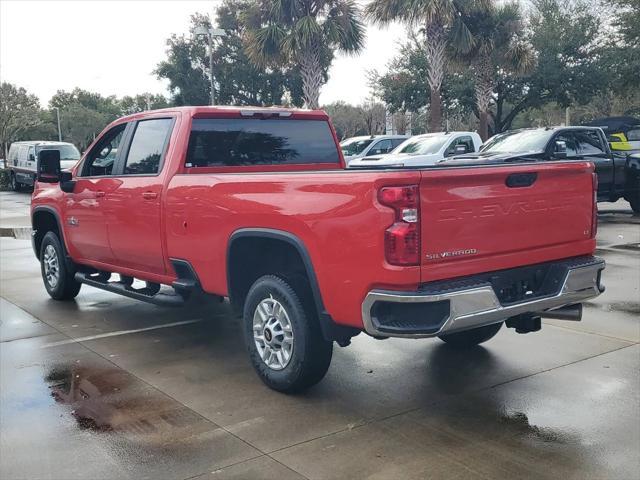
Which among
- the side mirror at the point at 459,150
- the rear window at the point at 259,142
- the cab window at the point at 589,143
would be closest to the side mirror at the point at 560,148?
the cab window at the point at 589,143

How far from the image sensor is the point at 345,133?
54188 millimetres

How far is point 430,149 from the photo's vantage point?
56.1 ft

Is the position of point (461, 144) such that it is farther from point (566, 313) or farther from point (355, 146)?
point (566, 313)

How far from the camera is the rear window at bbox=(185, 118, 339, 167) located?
5.84 meters

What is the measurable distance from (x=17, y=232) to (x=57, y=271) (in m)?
7.81

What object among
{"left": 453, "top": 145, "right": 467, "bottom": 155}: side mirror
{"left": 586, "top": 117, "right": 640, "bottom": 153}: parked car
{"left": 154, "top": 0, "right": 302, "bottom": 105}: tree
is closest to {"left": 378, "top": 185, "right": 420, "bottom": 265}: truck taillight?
{"left": 453, "top": 145, "right": 467, "bottom": 155}: side mirror

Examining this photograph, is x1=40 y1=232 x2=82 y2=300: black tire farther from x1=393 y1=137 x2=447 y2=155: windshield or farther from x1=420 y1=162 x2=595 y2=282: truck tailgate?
x1=393 y1=137 x2=447 y2=155: windshield

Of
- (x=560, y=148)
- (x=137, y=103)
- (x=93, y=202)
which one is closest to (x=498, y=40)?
(x=560, y=148)

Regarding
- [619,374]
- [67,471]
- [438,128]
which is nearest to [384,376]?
[619,374]

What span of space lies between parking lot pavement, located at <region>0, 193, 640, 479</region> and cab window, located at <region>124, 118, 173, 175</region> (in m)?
1.54

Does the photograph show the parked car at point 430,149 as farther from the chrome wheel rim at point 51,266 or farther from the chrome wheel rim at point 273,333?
the chrome wheel rim at point 273,333

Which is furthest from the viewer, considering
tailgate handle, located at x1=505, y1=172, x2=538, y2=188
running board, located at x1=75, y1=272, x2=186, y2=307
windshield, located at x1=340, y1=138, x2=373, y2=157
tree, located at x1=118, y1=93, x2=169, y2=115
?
tree, located at x1=118, y1=93, x2=169, y2=115

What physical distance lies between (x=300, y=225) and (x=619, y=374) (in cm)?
264

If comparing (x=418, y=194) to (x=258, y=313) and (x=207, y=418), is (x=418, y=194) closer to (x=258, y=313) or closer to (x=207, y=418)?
(x=258, y=313)
